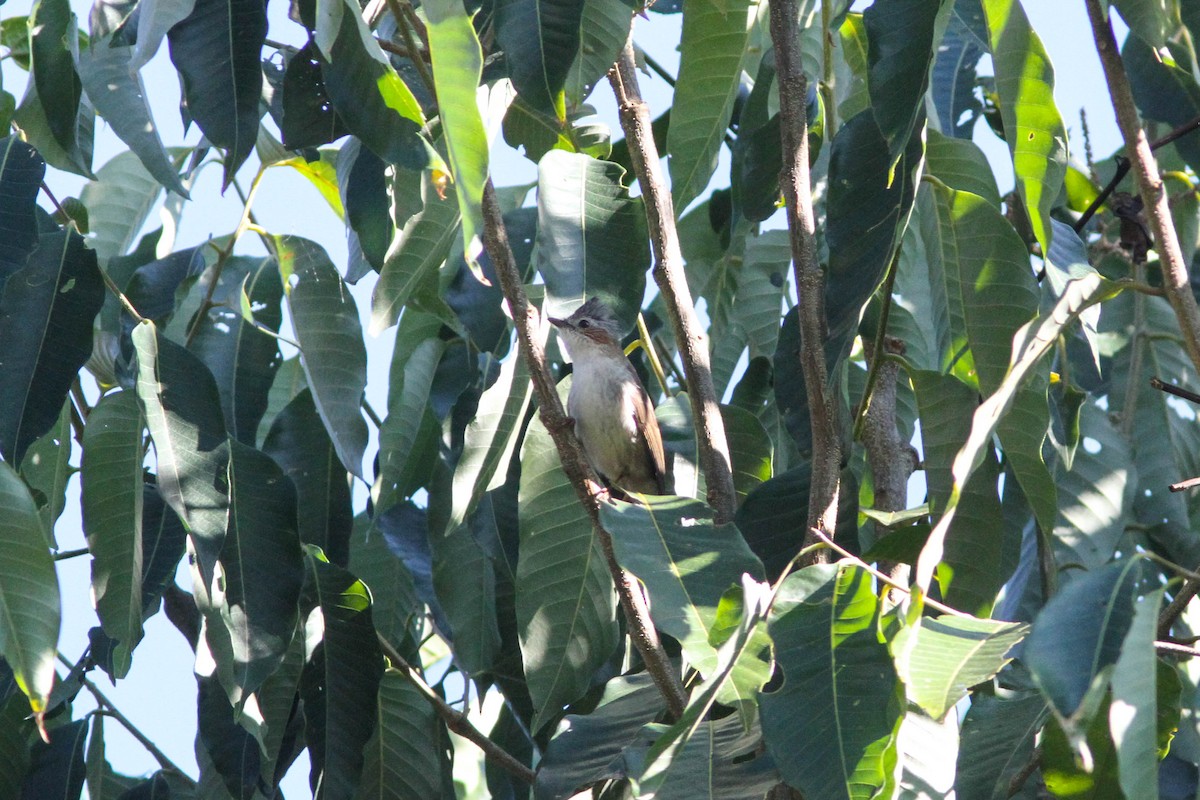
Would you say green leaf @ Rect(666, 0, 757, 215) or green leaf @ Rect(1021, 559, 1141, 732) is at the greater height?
green leaf @ Rect(666, 0, 757, 215)

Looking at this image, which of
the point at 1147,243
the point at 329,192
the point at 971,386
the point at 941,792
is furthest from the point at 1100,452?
the point at 329,192

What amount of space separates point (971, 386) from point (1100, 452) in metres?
1.05

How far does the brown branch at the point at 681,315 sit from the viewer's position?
310cm

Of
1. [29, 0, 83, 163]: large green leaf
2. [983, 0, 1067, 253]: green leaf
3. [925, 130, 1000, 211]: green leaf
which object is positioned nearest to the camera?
[983, 0, 1067, 253]: green leaf

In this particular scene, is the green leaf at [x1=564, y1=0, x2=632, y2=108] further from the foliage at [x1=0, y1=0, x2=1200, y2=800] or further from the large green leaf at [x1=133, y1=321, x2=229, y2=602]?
the large green leaf at [x1=133, y1=321, x2=229, y2=602]

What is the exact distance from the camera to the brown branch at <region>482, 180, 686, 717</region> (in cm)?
271

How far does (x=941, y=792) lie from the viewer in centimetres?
245

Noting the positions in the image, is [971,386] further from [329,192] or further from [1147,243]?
[329,192]

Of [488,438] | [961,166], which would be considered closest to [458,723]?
[488,438]

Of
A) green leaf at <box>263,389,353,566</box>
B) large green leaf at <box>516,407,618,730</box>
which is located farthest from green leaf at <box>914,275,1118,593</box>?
green leaf at <box>263,389,353,566</box>

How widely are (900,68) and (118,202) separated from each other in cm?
311

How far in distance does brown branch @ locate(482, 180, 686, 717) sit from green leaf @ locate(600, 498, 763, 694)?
0.48 ft

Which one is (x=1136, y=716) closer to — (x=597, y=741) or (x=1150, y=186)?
(x=1150, y=186)

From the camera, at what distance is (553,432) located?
9.36 feet
